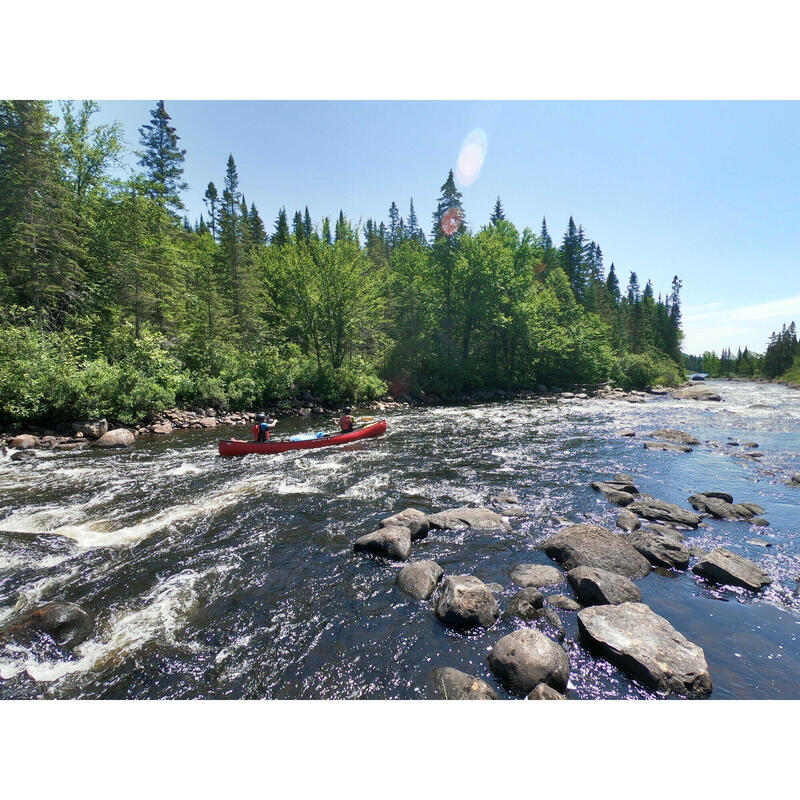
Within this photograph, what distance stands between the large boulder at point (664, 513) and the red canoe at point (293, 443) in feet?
34.0

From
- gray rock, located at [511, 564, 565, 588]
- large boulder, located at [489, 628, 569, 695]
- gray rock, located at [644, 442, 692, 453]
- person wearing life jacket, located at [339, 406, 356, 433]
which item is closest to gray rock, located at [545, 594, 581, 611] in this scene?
gray rock, located at [511, 564, 565, 588]

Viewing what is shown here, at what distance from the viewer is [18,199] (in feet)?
60.7

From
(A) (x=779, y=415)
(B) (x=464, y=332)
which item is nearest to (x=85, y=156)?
(B) (x=464, y=332)

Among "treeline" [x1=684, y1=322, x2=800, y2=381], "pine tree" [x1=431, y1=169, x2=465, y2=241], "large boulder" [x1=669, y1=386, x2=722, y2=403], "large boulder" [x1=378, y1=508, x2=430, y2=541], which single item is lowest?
"large boulder" [x1=378, y1=508, x2=430, y2=541]

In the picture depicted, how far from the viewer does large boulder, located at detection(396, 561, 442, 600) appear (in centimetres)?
546

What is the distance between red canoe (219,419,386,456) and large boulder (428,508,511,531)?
7787 millimetres

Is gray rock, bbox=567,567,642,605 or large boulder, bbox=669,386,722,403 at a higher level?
large boulder, bbox=669,386,722,403

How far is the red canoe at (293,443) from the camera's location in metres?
13.2

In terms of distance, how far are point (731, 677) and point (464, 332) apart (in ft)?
116

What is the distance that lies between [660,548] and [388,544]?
4864mm

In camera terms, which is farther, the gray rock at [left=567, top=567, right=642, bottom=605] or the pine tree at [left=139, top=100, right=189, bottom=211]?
the pine tree at [left=139, top=100, right=189, bottom=211]

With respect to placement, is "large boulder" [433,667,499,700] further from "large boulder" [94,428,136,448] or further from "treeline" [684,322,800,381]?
"treeline" [684,322,800,381]

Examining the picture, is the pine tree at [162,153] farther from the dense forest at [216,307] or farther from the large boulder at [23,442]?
the large boulder at [23,442]

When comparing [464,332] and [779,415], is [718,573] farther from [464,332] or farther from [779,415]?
[464,332]
